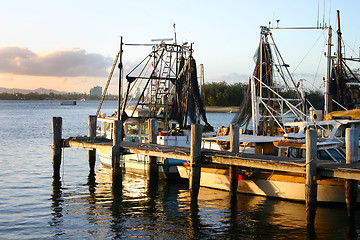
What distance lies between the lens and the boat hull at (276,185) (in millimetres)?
21953

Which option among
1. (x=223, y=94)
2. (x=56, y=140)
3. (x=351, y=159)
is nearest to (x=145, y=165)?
(x=56, y=140)

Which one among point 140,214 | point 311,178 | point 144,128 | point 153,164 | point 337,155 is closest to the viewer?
point 311,178

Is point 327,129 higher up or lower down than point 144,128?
higher up

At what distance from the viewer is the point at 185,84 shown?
119 ft

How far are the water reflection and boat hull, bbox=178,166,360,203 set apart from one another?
0.35 m

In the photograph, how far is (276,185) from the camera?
2352 cm

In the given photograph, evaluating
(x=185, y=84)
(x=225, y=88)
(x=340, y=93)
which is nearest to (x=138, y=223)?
(x=185, y=84)

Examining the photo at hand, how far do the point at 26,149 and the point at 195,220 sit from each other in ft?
98.5

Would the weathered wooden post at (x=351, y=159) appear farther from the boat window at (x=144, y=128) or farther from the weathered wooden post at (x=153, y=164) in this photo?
the boat window at (x=144, y=128)

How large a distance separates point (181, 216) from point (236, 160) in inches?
134

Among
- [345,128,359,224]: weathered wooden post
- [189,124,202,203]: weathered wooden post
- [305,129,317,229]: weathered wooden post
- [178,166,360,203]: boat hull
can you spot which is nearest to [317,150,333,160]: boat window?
[178,166,360,203]: boat hull

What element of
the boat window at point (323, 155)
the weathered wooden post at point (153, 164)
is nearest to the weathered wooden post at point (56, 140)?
the weathered wooden post at point (153, 164)

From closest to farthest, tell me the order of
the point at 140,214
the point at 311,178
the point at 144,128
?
the point at 311,178, the point at 140,214, the point at 144,128

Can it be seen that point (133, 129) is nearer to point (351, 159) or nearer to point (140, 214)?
point (140, 214)
